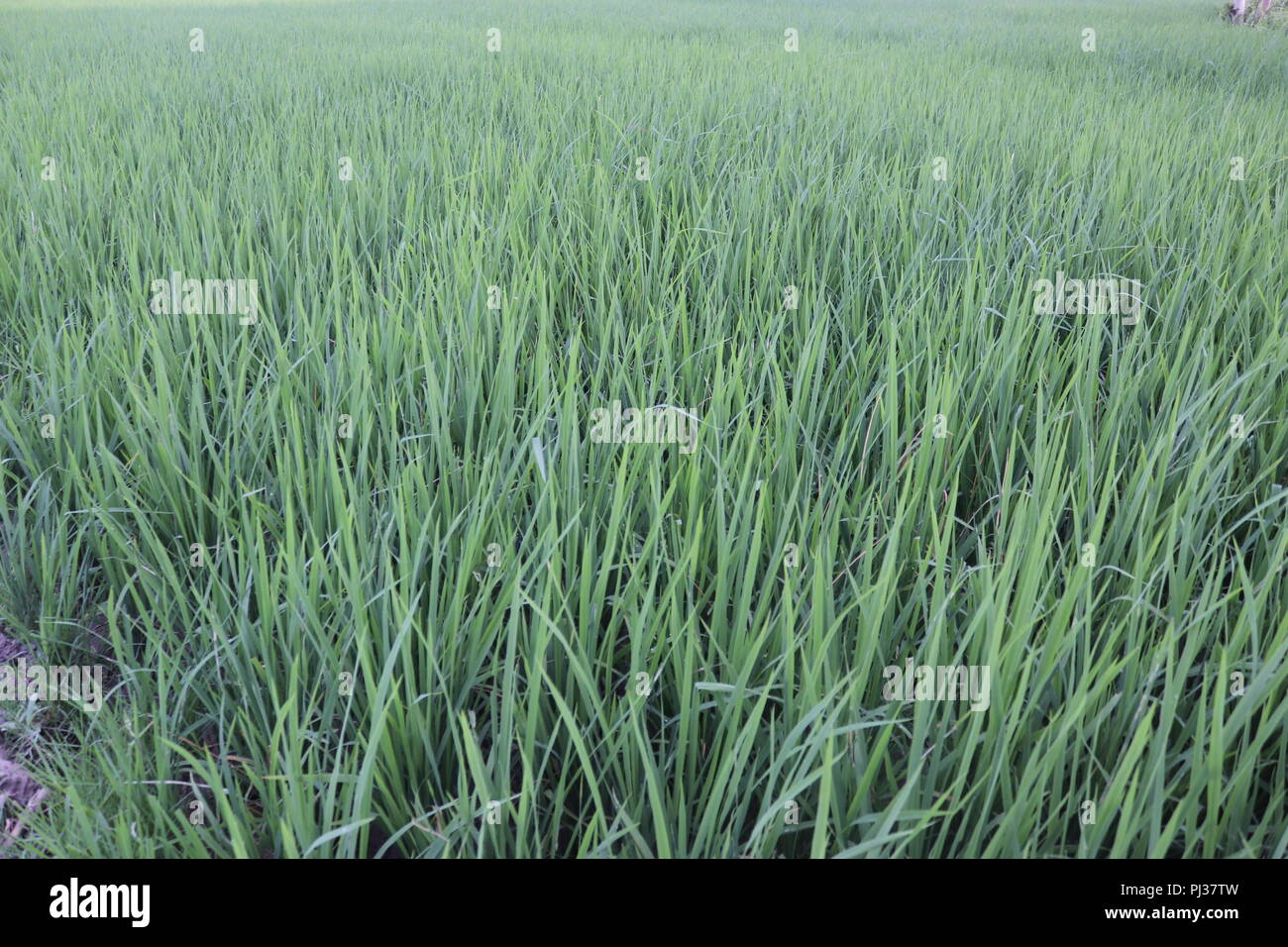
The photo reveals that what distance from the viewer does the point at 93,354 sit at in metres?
1.38

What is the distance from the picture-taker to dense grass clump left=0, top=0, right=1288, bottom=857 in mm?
707

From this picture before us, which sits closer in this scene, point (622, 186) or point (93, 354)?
point (93, 354)

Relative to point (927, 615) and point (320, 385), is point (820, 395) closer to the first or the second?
point (927, 615)

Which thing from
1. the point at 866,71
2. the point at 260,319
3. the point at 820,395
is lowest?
the point at 820,395

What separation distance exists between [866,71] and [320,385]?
3.72 m

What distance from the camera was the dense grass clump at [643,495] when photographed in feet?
2.32

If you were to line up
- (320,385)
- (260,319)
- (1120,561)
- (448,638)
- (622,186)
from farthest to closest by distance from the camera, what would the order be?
(622,186) < (260,319) < (320,385) < (1120,561) < (448,638)

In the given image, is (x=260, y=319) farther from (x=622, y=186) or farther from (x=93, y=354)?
(x=622, y=186)

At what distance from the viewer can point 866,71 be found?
4117 mm

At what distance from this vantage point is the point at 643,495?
1015 millimetres

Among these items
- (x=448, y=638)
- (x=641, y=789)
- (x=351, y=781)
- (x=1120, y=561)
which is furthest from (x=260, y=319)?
(x=1120, y=561)

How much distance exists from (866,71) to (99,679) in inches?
168
